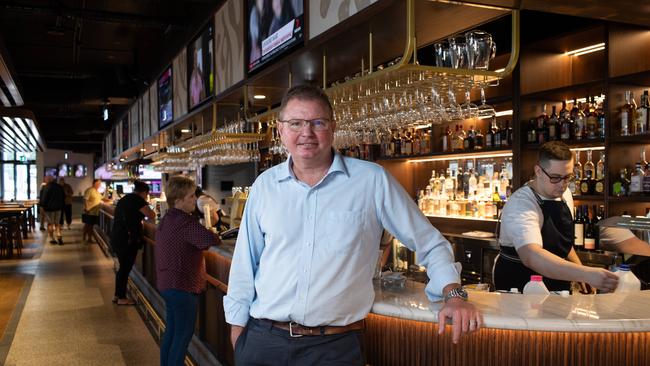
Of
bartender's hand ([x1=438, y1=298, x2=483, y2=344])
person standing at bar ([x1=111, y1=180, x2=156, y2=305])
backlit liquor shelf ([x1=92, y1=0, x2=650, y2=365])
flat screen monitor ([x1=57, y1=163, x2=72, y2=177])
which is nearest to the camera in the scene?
bartender's hand ([x1=438, y1=298, x2=483, y2=344])

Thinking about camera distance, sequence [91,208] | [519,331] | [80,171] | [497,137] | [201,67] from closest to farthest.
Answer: [519,331]
[497,137]
[201,67]
[91,208]
[80,171]

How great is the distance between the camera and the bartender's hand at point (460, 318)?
1.80 meters

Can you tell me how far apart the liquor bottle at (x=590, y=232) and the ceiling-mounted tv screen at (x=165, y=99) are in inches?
219

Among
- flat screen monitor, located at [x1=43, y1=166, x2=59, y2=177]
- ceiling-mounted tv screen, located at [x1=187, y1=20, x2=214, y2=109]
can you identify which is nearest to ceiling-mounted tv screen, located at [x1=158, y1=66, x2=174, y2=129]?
ceiling-mounted tv screen, located at [x1=187, y1=20, x2=214, y2=109]

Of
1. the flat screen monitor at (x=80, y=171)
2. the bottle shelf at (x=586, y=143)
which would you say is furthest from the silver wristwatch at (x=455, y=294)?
the flat screen monitor at (x=80, y=171)

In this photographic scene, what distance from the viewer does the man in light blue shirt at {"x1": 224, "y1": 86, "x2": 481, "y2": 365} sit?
192 cm

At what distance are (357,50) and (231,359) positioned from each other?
2.25 meters

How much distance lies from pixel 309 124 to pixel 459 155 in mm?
4450

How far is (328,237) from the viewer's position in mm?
1932

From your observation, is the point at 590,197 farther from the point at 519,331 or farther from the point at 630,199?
the point at 519,331

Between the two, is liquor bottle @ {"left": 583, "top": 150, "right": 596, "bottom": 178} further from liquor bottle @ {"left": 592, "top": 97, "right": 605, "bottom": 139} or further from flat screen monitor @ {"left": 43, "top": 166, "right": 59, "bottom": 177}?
flat screen monitor @ {"left": 43, "top": 166, "right": 59, "bottom": 177}

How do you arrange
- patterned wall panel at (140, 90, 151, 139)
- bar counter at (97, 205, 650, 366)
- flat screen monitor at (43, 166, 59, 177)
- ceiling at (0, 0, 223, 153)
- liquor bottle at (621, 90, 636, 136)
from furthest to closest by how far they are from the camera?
flat screen monitor at (43, 166, 59, 177) → patterned wall panel at (140, 90, 151, 139) → ceiling at (0, 0, 223, 153) → liquor bottle at (621, 90, 636, 136) → bar counter at (97, 205, 650, 366)

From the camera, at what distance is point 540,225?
3166 mm

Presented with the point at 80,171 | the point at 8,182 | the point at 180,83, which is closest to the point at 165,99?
the point at 180,83
